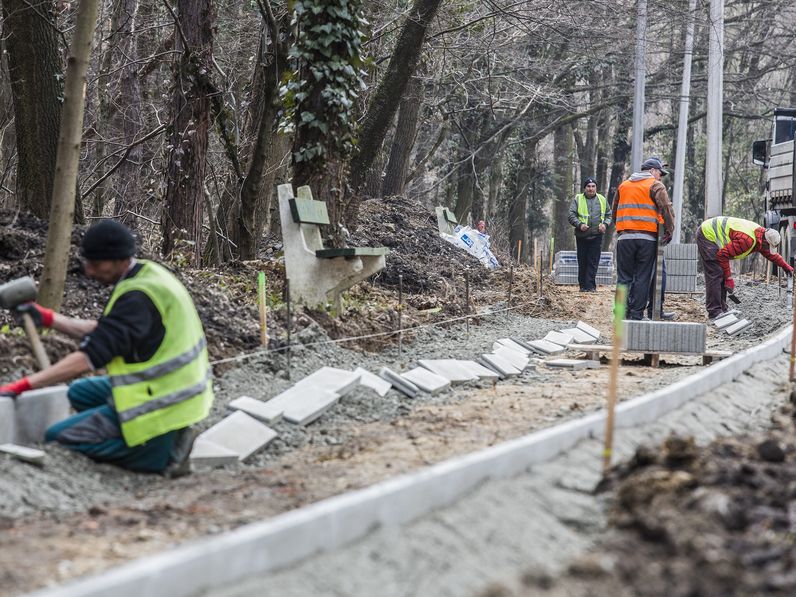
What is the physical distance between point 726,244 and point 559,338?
3.25 metres

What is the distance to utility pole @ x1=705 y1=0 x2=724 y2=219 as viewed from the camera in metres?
23.2

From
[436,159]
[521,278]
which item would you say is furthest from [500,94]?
[521,278]

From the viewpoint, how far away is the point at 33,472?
5680mm

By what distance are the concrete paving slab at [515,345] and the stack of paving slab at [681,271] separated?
31.2ft

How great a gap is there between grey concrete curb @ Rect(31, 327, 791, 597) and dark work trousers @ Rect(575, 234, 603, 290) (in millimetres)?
14153

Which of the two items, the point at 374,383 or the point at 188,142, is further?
the point at 188,142

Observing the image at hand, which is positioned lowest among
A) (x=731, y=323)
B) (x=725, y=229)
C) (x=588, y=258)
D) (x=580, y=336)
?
(x=580, y=336)

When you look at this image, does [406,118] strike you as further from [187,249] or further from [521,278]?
[187,249]

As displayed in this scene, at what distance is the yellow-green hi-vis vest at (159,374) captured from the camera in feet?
19.6

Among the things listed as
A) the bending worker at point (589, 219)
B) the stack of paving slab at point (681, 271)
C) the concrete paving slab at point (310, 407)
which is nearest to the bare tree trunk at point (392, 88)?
the bending worker at point (589, 219)

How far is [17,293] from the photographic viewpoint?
624 centimetres

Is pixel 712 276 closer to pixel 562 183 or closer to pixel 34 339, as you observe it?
pixel 34 339

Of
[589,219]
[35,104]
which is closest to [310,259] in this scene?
[35,104]

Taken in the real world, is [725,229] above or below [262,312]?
above
